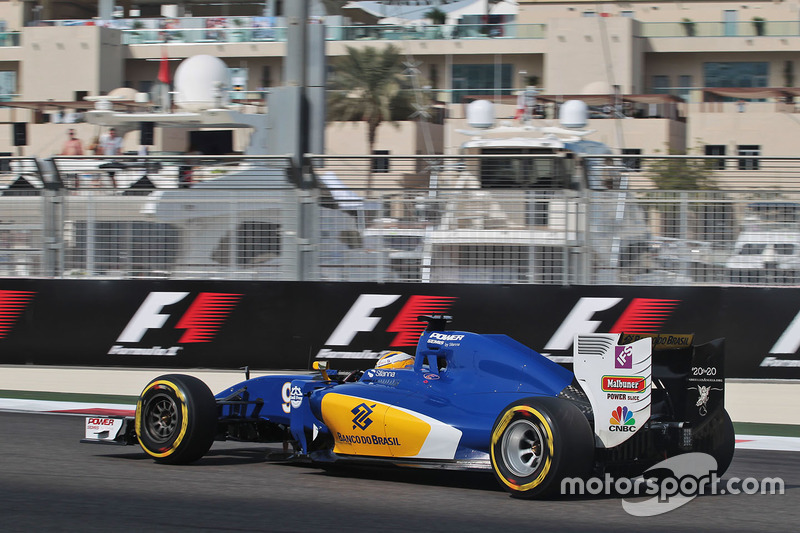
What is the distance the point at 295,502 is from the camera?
593 cm

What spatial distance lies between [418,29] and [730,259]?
109 ft

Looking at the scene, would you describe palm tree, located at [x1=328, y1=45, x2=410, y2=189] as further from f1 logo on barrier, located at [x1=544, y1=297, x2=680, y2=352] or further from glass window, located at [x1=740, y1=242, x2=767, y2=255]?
glass window, located at [x1=740, y1=242, x2=767, y2=255]

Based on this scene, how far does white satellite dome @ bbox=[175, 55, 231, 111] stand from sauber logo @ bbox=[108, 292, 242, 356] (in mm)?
10363

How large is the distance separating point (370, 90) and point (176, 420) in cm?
3229

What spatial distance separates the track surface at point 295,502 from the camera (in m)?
5.32

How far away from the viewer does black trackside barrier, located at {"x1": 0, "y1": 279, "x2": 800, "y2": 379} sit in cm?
1091

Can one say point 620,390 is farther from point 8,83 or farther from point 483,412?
point 8,83

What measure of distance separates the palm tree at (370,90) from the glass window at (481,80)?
11.0 ft

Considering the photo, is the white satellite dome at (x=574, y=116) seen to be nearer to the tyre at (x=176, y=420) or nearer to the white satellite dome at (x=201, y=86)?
the white satellite dome at (x=201, y=86)

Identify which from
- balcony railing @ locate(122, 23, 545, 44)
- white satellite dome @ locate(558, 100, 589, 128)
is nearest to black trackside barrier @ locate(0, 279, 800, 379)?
white satellite dome @ locate(558, 100, 589, 128)

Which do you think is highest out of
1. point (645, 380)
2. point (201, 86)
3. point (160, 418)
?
point (201, 86)

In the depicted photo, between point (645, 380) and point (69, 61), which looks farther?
point (69, 61)

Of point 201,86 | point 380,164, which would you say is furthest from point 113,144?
point 380,164

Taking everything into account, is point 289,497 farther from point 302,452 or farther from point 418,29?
point 418,29
